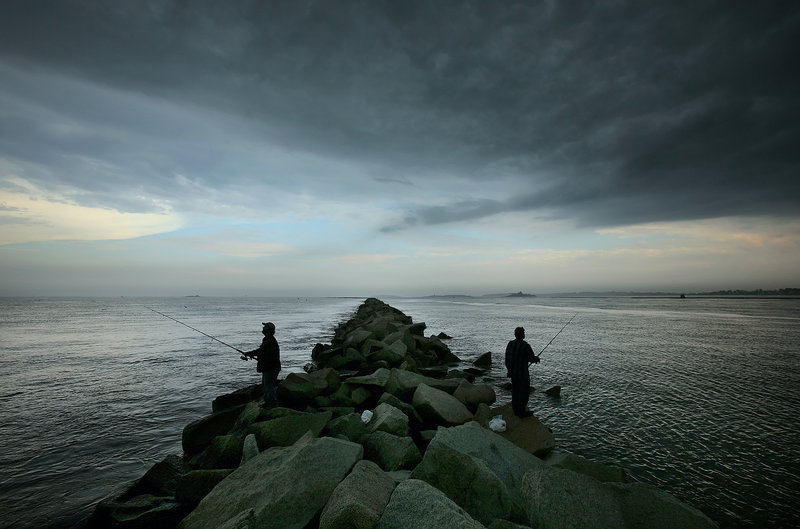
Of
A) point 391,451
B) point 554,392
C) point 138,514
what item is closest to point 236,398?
point 138,514

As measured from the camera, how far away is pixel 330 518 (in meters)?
3.88

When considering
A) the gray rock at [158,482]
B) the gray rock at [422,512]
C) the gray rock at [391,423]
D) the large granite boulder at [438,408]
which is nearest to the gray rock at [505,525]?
the gray rock at [422,512]

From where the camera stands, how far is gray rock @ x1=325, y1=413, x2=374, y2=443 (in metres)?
6.99

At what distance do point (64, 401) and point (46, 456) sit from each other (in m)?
5.43

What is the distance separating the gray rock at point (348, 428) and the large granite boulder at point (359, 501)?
2350 mm

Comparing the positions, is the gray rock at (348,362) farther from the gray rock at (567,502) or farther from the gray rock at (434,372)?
the gray rock at (567,502)

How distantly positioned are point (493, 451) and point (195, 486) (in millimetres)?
4864

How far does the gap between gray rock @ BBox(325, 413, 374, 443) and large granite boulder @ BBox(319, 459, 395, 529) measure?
7.71 feet

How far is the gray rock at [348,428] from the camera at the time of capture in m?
6.99

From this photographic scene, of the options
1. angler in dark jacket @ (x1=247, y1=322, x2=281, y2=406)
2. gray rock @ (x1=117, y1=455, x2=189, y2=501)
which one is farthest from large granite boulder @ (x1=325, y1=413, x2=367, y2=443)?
gray rock @ (x1=117, y1=455, x2=189, y2=501)

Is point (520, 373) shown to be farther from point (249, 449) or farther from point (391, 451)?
point (249, 449)

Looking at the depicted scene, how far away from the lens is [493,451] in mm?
5957

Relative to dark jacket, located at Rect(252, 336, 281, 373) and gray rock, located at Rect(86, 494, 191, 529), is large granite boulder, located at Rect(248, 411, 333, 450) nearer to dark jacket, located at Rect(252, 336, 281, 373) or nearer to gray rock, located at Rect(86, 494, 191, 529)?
gray rock, located at Rect(86, 494, 191, 529)

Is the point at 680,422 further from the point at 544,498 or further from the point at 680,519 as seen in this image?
the point at 544,498
